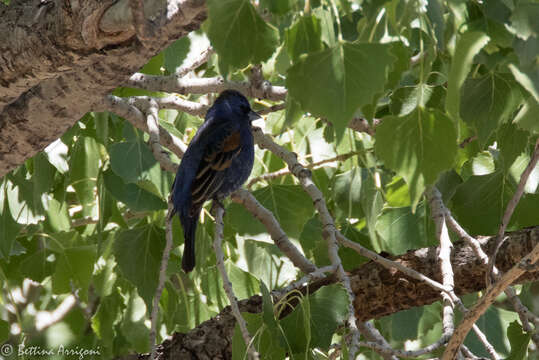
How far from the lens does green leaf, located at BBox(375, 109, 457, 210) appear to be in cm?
120

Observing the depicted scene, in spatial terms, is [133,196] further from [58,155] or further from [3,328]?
[3,328]

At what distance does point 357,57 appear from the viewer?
117 centimetres

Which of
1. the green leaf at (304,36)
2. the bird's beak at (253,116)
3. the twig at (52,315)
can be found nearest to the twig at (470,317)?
the green leaf at (304,36)

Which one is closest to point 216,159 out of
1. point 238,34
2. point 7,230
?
point 7,230

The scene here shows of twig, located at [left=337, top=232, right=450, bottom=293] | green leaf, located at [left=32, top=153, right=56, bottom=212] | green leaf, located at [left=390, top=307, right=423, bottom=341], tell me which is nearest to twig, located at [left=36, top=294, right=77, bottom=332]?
green leaf, located at [left=32, top=153, right=56, bottom=212]

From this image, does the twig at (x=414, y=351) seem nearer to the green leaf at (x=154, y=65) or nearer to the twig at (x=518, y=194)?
the twig at (x=518, y=194)

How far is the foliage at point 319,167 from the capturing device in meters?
1.17

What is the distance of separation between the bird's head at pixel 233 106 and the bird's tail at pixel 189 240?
2.40ft

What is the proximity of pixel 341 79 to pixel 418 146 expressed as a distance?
19 centimetres

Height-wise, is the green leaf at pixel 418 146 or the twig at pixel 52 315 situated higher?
the green leaf at pixel 418 146

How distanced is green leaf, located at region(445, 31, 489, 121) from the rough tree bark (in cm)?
105

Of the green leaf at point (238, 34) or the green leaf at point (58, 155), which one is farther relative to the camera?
the green leaf at point (58, 155)

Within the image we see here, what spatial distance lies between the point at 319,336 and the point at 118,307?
2008 millimetres

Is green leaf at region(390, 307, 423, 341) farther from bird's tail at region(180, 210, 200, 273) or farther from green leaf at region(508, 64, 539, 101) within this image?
green leaf at region(508, 64, 539, 101)
